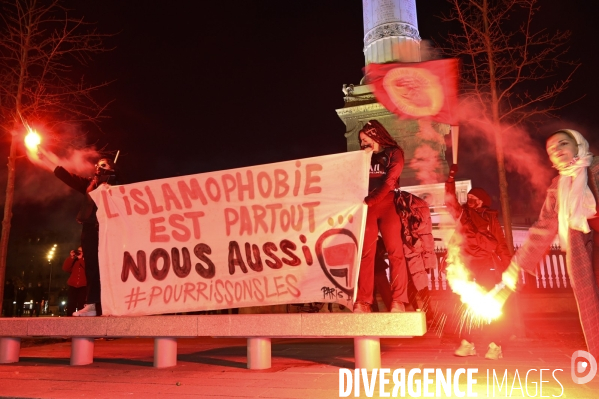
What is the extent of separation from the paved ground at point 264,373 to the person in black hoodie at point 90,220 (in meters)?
0.84

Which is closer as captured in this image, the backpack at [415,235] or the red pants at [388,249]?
the red pants at [388,249]

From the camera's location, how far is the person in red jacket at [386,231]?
5.02 metres

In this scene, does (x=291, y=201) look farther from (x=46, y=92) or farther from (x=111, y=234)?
(x=46, y=92)

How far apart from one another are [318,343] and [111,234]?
4225 mm

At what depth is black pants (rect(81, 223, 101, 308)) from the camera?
6143mm

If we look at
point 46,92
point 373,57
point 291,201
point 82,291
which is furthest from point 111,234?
point 373,57

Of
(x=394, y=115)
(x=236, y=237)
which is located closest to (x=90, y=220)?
(x=236, y=237)

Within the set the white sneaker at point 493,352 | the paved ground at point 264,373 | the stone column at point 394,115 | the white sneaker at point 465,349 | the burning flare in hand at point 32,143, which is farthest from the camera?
the stone column at point 394,115

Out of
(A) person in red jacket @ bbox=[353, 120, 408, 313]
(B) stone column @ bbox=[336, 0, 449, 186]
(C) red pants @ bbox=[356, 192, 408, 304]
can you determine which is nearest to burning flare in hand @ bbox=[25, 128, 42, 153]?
(A) person in red jacket @ bbox=[353, 120, 408, 313]

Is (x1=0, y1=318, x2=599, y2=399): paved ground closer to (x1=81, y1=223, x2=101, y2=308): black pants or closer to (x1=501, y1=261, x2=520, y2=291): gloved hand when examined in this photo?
(x1=81, y1=223, x2=101, y2=308): black pants

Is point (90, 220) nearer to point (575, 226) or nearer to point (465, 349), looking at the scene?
point (465, 349)

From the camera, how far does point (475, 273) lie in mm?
5793

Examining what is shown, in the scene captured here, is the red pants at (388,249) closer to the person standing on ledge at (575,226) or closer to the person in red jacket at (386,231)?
the person in red jacket at (386,231)

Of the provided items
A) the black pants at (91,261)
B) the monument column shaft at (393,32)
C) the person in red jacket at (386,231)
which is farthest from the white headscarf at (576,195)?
the monument column shaft at (393,32)
